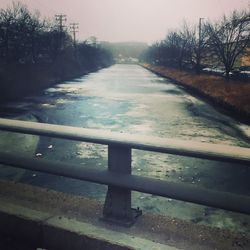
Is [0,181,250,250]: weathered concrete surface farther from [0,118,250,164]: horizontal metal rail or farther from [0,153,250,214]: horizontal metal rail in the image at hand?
[0,118,250,164]: horizontal metal rail

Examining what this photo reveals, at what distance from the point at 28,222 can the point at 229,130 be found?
13252 mm

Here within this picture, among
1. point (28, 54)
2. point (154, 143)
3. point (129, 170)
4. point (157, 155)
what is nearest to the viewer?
point (154, 143)

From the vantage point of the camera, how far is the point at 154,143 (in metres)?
2.53

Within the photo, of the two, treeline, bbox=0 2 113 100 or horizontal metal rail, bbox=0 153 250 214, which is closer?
horizontal metal rail, bbox=0 153 250 214

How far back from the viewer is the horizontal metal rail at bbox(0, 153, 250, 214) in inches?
92.5

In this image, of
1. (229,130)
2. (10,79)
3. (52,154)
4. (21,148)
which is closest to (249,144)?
(229,130)

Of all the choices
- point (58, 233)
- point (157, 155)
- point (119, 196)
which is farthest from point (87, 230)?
point (157, 155)

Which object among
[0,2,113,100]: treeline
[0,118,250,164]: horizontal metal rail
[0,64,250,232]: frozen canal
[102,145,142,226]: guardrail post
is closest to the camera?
[0,118,250,164]: horizontal metal rail

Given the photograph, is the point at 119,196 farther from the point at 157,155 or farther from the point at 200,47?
the point at 200,47

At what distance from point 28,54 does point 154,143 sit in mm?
53209

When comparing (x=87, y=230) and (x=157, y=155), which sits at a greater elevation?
(x=87, y=230)

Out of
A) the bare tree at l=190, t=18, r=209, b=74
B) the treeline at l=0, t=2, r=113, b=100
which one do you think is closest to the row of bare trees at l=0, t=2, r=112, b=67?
the treeline at l=0, t=2, r=113, b=100

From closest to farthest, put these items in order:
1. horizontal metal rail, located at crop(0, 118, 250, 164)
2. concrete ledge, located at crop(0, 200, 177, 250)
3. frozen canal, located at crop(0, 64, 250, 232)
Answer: horizontal metal rail, located at crop(0, 118, 250, 164) < concrete ledge, located at crop(0, 200, 177, 250) < frozen canal, located at crop(0, 64, 250, 232)

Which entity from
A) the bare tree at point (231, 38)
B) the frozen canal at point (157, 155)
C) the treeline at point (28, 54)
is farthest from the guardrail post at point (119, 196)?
the bare tree at point (231, 38)
